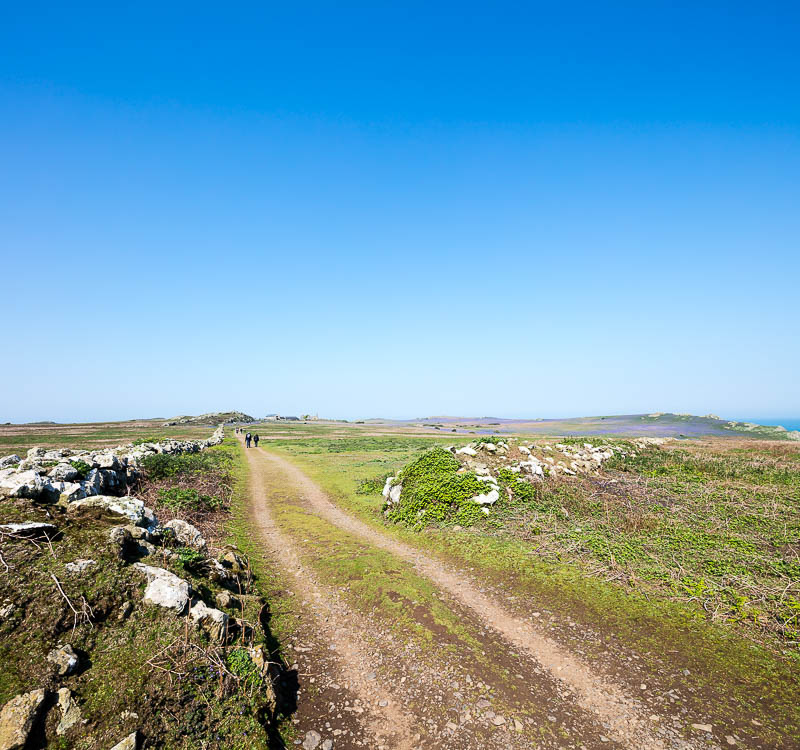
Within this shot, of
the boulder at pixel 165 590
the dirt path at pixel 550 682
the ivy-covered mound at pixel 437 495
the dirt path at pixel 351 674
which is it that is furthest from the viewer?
the ivy-covered mound at pixel 437 495

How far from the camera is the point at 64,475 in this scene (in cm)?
1075

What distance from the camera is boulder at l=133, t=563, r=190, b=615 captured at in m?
6.50

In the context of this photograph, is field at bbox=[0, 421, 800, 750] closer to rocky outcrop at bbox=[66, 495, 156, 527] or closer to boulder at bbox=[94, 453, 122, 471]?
Result: rocky outcrop at bbox=[66, 495, 156, 527]

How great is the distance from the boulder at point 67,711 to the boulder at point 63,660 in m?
0.30

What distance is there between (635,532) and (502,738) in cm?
1020

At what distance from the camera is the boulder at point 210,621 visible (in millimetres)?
6418

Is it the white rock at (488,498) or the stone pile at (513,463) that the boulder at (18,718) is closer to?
the stone pile at (513,463)

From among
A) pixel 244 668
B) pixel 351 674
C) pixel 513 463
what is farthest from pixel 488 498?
pixel 244 668

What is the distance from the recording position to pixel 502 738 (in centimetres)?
554

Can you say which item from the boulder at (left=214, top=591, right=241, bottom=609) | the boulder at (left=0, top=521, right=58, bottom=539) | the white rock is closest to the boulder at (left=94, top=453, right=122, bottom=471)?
the boulder at (left=0, top=521, right=58, bottom=539)

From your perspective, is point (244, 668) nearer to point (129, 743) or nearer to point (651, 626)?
point (129, 743)

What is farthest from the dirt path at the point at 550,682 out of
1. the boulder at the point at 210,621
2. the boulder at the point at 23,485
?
the boulder at the point at 23,485

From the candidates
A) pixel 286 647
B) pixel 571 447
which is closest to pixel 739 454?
pixel 571 447

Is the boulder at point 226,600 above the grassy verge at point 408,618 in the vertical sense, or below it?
above
